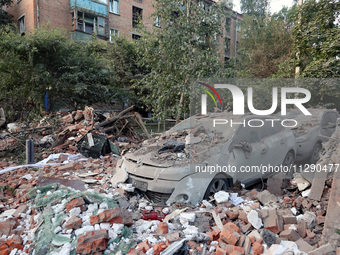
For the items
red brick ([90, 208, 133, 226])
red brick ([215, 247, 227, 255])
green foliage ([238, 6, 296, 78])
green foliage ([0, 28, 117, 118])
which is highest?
green foliage ([238, 6, 296, 78])

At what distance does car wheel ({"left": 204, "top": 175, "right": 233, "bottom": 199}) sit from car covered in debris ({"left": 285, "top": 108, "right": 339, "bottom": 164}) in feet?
8.31

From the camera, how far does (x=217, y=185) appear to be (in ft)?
15.0

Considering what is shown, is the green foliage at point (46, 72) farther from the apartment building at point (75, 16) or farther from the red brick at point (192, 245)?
the red brick at point (192, 245)

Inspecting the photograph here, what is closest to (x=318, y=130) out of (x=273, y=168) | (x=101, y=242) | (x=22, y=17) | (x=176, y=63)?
(x=273, y=168)

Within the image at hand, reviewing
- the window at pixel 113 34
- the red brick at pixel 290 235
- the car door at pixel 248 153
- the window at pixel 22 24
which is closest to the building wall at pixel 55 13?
the window at pixel 22 24

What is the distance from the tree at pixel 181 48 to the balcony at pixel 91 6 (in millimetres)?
14475

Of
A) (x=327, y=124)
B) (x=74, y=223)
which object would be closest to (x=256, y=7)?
(x=327, y=124)

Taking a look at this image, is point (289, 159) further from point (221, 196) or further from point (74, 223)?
point (74, 223)

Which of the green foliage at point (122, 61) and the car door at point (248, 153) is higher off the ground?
the green foliage at point (122, 61)

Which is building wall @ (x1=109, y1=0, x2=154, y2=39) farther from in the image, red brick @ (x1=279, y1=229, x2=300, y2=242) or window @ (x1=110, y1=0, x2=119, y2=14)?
red brick @ (x1=279, y1=229, x2=300, y2=242)

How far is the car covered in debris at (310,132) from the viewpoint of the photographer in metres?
6.25

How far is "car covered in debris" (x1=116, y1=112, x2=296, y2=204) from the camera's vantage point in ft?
14.1

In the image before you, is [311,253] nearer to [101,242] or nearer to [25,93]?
[101,242]

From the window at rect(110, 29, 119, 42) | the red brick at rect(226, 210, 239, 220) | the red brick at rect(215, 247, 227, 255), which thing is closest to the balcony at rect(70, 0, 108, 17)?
the window at rect(110, 29, 119, 42)
